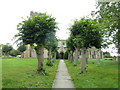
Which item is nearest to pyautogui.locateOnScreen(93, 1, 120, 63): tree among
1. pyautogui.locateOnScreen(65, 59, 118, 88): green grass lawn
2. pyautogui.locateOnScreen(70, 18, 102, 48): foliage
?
pyautogui.locateOnScreen(70, 18, 102, 48): foliage

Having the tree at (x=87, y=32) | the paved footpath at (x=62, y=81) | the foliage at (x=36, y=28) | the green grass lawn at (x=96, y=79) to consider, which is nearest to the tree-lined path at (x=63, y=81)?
the paved footpath at (x=62, y=81)

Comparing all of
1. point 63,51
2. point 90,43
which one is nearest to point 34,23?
point 90,43

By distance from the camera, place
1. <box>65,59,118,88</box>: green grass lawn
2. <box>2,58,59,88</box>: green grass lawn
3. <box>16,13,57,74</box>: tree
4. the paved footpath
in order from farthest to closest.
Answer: <box>16,13,57,74</box>: tree < the paved footpath < <box>2,58,59,88</box>: green grass lawn < <box>65,59,118,88</box>: green grass lawn

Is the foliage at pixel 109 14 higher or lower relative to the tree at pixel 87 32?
higher

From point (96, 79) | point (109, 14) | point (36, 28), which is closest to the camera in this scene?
point (96, 79)

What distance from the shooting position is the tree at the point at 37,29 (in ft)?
33.9

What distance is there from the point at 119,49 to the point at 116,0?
25.4 feet

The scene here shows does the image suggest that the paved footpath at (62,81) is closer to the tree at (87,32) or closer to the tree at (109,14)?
the tree at (87,32)

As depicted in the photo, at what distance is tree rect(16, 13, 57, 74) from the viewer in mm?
10344

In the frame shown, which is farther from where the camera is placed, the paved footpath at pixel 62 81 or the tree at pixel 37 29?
the tree at pixel 37 29

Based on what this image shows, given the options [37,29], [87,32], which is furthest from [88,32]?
[37,29]

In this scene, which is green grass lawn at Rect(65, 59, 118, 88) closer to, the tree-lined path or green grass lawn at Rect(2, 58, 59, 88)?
the tree-lined path

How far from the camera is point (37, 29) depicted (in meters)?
10.4

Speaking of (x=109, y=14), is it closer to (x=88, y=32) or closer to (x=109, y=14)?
(x=109, y=14)
